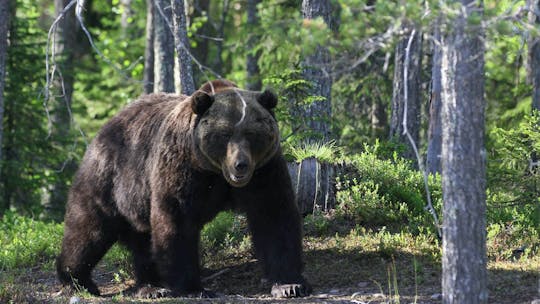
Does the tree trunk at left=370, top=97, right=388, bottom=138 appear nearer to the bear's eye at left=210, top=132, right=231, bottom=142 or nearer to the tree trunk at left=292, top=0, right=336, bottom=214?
the tree trunk at left=292, top=0, right=336, bottom=214

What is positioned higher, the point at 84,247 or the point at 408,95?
the point at 408,95

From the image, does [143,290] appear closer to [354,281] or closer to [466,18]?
[354,281]

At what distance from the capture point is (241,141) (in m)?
7.57

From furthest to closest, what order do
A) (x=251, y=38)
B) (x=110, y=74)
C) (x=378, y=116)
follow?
1. (x=110, y=74)
2. (x=251, y=38)
3. (x=378, y=116)

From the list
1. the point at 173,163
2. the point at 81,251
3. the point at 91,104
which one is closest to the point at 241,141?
the point at 173,163

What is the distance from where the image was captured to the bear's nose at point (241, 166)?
731cm

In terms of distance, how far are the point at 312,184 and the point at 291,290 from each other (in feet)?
7.31

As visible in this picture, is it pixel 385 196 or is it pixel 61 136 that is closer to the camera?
pixel 385 196

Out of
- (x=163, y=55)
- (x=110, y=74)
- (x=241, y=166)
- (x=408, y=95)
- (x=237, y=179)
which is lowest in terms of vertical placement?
(x=237, y=179)

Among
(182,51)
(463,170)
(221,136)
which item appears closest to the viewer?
(463,170)

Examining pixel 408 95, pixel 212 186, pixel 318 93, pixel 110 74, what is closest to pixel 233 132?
pixel 212 186

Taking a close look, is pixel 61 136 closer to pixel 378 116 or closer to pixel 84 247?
pixel 378 116

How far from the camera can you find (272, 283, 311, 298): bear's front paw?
7594 mm

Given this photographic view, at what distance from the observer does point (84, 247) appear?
881cm
